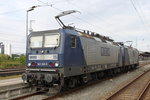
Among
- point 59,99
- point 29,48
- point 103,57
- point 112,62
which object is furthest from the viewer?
point 112,62

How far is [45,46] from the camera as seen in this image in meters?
12.5

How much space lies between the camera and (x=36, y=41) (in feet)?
42.2

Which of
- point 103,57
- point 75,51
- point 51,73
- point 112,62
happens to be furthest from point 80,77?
point 112,62

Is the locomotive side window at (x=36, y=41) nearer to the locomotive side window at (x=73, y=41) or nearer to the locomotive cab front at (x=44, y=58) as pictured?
the locomotive cab front at (x=44, y=58)

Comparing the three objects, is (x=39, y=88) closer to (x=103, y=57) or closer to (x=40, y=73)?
(x=40, y=73)

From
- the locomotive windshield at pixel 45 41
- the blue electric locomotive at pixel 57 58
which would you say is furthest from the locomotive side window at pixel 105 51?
the locomotive windshield at pixel 45 41

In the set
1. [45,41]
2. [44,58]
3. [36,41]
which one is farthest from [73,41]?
[36,41]

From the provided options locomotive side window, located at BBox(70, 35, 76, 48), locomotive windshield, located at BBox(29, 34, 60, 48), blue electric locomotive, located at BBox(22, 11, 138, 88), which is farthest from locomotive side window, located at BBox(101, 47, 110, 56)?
locomotive windshield, located at BBox(29, 34, 60, 48)

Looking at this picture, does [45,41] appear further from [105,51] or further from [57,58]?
[105,51]

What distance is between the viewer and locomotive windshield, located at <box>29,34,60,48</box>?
12234mm

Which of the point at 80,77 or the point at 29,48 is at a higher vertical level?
the point at 29,48

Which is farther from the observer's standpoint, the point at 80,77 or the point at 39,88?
the point at 80,77

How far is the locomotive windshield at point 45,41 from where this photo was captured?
12234 millimetres

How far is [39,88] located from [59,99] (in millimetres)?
2475
